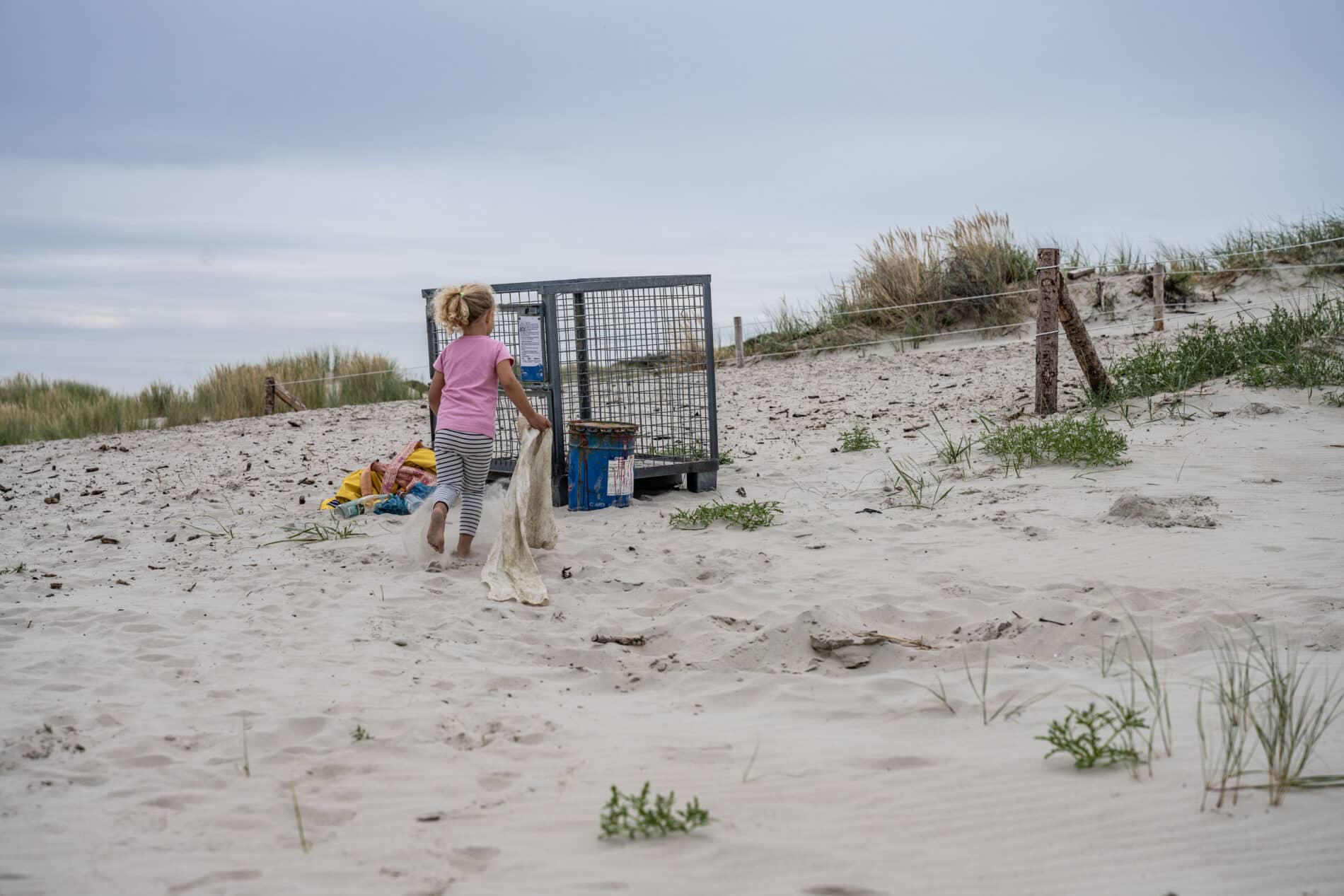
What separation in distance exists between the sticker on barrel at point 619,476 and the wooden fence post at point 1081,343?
4.76 metres

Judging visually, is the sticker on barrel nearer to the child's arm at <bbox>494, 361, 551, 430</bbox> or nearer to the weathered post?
the weathered post

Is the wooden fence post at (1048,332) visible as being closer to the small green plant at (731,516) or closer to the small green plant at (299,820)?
the small green plant at (731,516)

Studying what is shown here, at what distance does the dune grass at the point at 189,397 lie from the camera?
15.1 m

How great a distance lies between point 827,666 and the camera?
14.5ft

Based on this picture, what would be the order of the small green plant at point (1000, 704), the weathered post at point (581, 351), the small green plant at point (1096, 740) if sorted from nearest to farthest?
the small green plant at point (1096, 740), the small green plant at point (1000, 704), the weathered post at point (581, 351)

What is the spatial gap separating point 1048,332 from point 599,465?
4.95 metres

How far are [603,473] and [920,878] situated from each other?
5263 millimetres

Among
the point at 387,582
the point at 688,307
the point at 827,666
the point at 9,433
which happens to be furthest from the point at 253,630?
the point at 9,433

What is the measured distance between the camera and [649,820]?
113 inches

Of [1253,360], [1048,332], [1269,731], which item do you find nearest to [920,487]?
[1048,332]

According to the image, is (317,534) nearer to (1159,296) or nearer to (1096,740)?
(1096,740)

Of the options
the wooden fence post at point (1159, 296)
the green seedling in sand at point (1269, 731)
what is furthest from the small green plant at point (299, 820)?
the wooden fence post at point (1159, 296)

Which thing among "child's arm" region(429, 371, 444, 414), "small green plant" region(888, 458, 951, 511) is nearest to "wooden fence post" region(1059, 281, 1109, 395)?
"small green plant" region(888, 458, 951, 511)

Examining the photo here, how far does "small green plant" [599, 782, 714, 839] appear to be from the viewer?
113 inches
